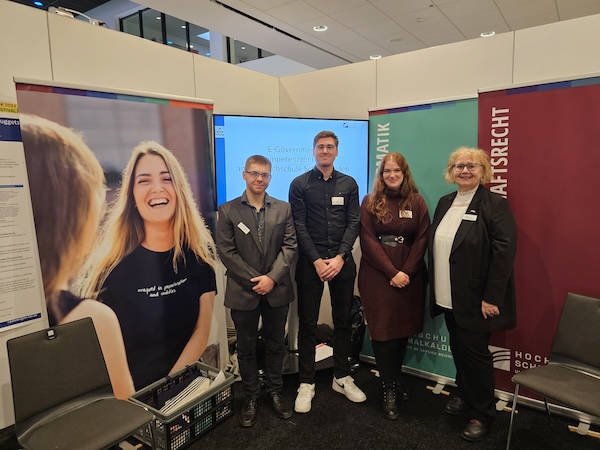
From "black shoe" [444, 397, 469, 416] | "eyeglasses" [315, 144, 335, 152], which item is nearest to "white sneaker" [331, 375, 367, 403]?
"black shoe" [444, 397, 469, 416]

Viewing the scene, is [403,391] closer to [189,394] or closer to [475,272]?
[475,272]

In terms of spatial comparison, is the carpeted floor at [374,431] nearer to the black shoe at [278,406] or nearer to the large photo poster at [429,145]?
the black shoe at [278,406]

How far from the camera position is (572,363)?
85.7 inches

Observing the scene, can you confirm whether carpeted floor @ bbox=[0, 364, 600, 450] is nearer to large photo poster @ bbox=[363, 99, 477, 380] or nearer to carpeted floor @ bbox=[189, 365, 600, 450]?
carpeted floor @ bbox=[189, 365, 600, 450]

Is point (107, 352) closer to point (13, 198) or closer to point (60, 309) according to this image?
point (60, 309)

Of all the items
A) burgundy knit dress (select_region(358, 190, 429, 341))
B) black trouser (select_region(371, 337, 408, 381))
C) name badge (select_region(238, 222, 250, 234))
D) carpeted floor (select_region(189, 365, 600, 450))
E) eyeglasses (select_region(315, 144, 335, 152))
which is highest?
eyeglasses (select_region(315, 144, 335, 152))

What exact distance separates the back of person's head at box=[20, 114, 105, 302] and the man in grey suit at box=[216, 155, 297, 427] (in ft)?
2.46

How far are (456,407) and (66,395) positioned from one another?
2.24 meters

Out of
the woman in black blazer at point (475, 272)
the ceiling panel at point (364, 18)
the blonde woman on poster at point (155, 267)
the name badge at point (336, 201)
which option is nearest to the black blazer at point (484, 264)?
the woman in black blazer at point (475, 272)

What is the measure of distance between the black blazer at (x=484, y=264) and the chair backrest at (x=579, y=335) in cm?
31

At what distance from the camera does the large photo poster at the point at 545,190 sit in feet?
7.37

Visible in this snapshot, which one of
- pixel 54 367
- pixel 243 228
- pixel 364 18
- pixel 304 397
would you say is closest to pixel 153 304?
pixel 54 367

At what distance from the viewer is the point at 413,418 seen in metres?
2.46

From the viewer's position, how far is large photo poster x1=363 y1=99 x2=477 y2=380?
2662 mm
